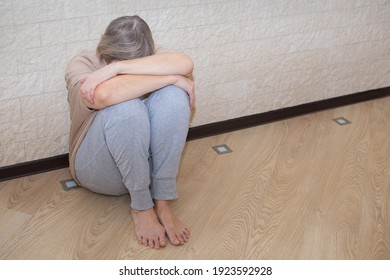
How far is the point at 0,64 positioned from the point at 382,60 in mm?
1800

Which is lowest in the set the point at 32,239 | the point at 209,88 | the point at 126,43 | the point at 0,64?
the point at 32,239

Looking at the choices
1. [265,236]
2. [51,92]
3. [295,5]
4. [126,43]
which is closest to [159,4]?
[126,43]

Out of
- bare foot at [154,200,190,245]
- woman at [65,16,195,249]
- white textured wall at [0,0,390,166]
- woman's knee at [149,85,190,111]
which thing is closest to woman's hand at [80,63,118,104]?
woman at [65,16,195,249]

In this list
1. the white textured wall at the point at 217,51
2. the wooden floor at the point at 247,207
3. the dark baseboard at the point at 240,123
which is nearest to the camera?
the wooden floor at the point at 247,207

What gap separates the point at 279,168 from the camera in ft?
6.82

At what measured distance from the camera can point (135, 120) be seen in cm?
153

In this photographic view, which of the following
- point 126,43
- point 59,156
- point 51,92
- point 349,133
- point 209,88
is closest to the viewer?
point 126,43

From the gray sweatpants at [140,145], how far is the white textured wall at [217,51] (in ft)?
0.96

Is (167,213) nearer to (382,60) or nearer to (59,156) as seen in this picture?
(59,156)

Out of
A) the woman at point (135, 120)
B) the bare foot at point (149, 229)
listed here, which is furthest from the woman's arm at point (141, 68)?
the bare foot at point (149, 229)

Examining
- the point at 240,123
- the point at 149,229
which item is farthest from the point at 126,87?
the point at 240,123

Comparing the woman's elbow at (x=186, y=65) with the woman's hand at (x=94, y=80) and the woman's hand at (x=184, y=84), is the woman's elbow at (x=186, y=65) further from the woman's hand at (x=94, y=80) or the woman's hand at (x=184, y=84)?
the woman's hand at (x=94, y=80)

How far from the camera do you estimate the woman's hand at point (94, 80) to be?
155cm

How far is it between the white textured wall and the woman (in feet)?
0.49
